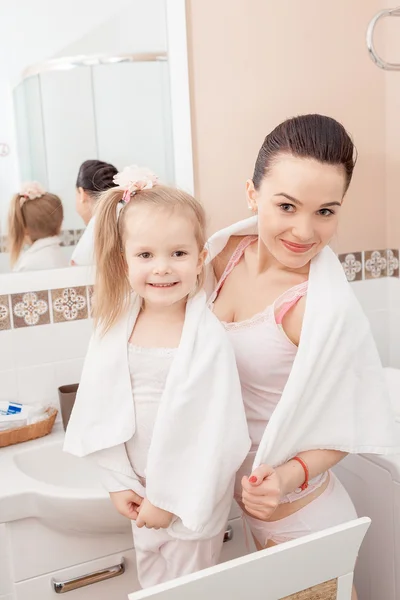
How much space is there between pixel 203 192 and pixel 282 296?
A: 77 cm

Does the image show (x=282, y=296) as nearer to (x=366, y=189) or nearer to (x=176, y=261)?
(x=176, y=261)

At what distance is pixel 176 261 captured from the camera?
3.53 ft

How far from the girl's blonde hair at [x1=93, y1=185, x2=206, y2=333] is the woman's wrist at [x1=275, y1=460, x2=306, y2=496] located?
0.36 metres

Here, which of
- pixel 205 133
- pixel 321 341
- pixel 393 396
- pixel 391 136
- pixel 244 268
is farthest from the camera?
pixel 391 136

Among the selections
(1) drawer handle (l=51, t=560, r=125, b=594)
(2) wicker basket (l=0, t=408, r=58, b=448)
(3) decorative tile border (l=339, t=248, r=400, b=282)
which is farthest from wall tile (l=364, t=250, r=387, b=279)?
(1) drawer handle (l=51, t=560, r=125, b=594)

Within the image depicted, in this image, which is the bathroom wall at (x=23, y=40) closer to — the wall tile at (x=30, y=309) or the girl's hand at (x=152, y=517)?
the wall tile at (x=30, y=309)

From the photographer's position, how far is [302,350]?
1052 millimetres

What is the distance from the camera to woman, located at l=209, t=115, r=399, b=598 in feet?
3.41

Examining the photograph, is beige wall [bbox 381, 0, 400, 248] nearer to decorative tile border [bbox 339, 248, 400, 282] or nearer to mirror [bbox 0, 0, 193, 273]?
decorative tile border [bbox 339, 248, 400, 282]

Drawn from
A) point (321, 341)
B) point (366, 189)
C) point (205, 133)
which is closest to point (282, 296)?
point (321, 341)

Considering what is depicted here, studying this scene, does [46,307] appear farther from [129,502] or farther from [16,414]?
[129,502]

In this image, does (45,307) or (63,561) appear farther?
(45,307)

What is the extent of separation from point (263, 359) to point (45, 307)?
2.56 feet

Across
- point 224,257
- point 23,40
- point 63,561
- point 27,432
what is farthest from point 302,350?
point 23,40
